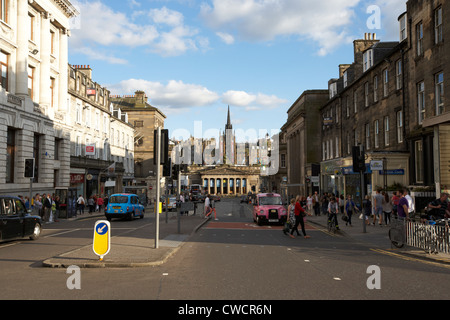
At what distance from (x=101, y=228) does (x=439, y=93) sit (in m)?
19.6

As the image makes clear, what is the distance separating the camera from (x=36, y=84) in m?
31.7

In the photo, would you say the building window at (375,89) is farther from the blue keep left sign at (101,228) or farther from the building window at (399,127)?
the blue keep left sign at (101,228)

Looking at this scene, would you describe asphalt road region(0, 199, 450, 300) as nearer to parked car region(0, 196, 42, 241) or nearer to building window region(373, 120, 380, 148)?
parked car region(0, 196, 42, 241)

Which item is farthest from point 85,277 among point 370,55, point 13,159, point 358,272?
point 370,55

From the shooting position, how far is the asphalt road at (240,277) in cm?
728

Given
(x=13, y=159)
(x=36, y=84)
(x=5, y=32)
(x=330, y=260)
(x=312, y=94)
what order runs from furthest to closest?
(x=312, y=94), (x=36, y=84), (x=13, y=159), (x=5, y=32), (x=330, y=260)

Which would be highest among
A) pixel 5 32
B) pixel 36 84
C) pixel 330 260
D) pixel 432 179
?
pixel 5 32

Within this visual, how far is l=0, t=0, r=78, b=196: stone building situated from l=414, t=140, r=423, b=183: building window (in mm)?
26195

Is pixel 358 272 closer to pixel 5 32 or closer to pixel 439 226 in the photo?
pixel 439 226

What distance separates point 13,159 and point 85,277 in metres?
23.5

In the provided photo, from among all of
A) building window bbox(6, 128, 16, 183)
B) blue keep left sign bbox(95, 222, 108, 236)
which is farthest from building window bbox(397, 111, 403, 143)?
building window bbox(6, 128, 16, 183)

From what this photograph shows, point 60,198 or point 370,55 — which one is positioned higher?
point 370,55

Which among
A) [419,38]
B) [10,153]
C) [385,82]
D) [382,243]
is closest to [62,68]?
[10,153]

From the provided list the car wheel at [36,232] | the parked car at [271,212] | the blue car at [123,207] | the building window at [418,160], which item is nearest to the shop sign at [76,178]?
the blue car at [123,207]
